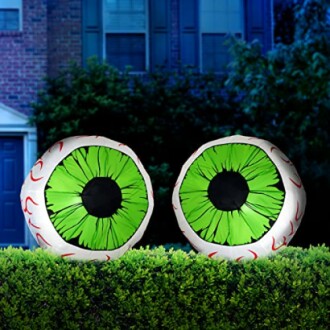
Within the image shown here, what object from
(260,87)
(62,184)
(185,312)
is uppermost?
(260,87)

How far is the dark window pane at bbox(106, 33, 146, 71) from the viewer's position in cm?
1371

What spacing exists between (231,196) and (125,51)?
30.2 ft

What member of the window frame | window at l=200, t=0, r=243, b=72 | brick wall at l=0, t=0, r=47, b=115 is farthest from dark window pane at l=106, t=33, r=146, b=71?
brick wall at l=0, t=0, r=47, b=115

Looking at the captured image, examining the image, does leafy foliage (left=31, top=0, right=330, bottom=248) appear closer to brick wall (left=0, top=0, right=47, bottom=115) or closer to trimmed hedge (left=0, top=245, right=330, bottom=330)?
brick wall (left=0, top=0, right=47, bottom=115)

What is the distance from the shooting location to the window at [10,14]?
520 inches

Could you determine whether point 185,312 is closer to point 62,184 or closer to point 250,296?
point 250,296

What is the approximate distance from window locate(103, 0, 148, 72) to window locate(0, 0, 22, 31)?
156cm

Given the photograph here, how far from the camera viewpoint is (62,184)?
4.70 m

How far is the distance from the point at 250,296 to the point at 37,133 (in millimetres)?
8405

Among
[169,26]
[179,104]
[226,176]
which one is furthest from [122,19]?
[226,176]

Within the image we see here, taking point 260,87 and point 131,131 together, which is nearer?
point 260,87

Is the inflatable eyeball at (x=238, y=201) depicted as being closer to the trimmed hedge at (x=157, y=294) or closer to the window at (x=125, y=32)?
the trimmed hedge at (x=157, y=294)

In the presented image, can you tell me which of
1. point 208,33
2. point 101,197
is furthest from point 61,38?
point 101,197

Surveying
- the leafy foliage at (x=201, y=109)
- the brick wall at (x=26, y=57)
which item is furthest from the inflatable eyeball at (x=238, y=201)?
the brick wall at (x=26, y=57)
